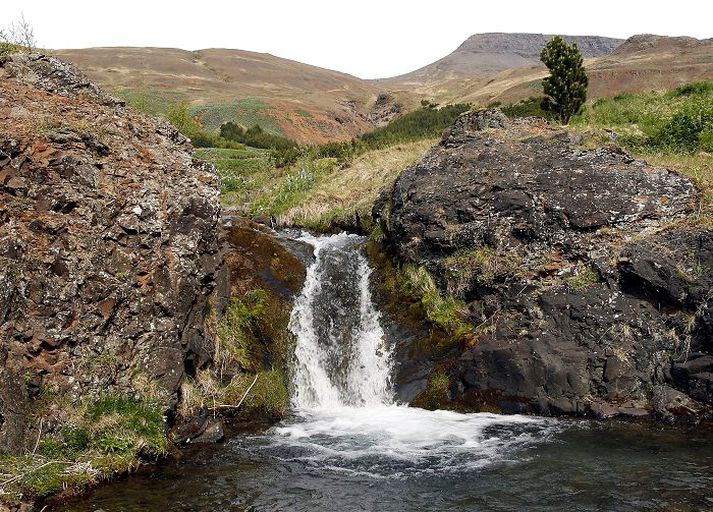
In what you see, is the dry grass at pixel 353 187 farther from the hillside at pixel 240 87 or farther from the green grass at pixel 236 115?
the green grass at pixel 236 115

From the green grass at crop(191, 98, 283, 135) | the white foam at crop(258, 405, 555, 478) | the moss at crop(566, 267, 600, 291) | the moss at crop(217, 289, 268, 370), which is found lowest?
the white foam at crop(258, 405, 555, 478)

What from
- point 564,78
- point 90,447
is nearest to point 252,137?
point 564,78

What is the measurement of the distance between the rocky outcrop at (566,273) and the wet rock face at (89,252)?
19.5 feet

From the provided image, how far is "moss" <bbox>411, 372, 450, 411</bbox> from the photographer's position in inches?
500

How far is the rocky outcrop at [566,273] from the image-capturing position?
11859mm

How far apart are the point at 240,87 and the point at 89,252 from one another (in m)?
84.0

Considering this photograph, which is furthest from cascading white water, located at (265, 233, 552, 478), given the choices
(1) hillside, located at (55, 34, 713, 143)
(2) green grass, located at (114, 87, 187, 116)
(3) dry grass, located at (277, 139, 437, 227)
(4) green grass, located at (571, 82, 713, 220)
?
(2) green grass, located at (114, 87, 187, 116)

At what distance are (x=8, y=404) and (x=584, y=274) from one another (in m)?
11.5

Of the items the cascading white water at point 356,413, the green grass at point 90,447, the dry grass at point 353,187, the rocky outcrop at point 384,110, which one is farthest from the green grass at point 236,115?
the green grass at point 90,447

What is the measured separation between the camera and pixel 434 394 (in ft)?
42.1

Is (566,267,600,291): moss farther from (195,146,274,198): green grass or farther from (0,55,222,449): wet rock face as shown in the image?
(195,146,274,198): green grass

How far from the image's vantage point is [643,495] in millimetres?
8148

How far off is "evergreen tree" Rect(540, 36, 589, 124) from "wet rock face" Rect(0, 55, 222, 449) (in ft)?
62.3

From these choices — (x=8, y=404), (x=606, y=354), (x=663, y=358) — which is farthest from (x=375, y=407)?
(x=8, y=404)
